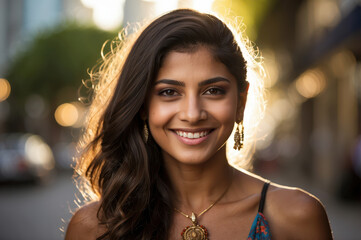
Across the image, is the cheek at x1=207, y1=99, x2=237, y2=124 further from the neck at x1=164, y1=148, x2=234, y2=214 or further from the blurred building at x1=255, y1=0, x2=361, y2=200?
the blurred building at x1=255, y1=0, x2=361, y2=200

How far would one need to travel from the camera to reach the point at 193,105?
272 centimetres

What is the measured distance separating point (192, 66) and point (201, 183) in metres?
0.70

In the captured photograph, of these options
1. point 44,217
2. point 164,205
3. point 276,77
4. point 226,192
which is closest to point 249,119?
point 226,192

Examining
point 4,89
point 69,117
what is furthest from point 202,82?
point 69,117

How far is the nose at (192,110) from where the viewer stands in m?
2.70

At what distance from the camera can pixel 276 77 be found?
3606 centimetres

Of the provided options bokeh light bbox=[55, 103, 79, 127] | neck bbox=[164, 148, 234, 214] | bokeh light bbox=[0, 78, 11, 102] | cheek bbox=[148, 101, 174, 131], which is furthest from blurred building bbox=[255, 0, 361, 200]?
bokeh light bbox=[55, 103, 79, 127]

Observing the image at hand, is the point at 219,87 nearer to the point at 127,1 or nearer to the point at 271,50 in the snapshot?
the point at 271,50

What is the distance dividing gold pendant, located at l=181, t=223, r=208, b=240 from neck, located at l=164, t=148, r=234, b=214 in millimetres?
121

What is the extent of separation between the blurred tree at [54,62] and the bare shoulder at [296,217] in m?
37.5

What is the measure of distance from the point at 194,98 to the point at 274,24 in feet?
115

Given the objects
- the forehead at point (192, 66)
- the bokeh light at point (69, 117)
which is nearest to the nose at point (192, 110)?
the forehead at point (192, 66)

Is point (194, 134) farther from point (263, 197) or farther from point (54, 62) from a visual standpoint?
point (54, 62)

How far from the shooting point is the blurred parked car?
17750 mm
